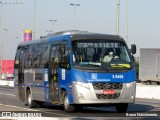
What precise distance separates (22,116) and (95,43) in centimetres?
529

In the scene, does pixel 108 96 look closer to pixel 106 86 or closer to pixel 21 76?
pixel 106 86

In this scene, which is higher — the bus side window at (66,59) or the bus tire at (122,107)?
the bus side window at (66,59)

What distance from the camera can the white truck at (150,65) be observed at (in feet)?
188

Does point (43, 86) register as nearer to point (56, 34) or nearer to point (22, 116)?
point (56, 34)

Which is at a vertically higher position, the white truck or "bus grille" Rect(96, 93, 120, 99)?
"bus grille" Rect(96, 93, 120, 99)

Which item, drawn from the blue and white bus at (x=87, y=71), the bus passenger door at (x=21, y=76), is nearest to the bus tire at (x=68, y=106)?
the blue and white bus at (x=87, y=71)

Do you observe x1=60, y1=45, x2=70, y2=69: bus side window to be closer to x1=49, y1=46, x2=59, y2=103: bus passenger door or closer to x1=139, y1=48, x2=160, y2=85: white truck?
x1=49, y1=46, x2=59, y2=103: bus passenger door

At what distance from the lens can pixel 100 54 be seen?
20.0 metres

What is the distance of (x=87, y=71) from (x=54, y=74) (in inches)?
96.8

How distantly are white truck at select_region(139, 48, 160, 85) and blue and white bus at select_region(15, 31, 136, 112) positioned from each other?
35507 mm

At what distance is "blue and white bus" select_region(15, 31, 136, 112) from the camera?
Result: 19.3m

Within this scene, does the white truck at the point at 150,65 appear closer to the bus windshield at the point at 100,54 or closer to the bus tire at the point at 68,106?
the bus windshield at the point at 100,54

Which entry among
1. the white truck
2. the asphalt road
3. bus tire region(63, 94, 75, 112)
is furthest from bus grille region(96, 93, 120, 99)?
the white truck

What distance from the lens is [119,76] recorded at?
19516mm
